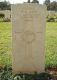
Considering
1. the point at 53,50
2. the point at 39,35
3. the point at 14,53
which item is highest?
the point at 39,35

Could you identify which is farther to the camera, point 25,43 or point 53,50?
point 53,50

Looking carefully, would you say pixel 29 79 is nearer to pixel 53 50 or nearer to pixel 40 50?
pixel 40 50

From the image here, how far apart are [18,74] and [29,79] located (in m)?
0.38

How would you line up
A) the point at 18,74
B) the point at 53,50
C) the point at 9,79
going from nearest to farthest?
1. the point at 9,79
2. the point at 18,74
3. the point at 53,50

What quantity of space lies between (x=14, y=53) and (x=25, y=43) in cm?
31

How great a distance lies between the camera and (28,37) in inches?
233

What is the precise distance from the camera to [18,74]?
5.92m

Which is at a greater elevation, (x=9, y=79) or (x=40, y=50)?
(x=40, y=50)

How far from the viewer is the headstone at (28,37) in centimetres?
575

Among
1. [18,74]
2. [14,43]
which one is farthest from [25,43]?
[18,74]

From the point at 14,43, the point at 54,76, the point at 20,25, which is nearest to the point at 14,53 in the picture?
the point at 14,43

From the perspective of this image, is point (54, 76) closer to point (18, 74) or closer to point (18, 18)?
point (18, 74)

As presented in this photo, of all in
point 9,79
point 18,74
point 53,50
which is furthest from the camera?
point 53,50

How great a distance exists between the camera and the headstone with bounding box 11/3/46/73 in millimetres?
5750
